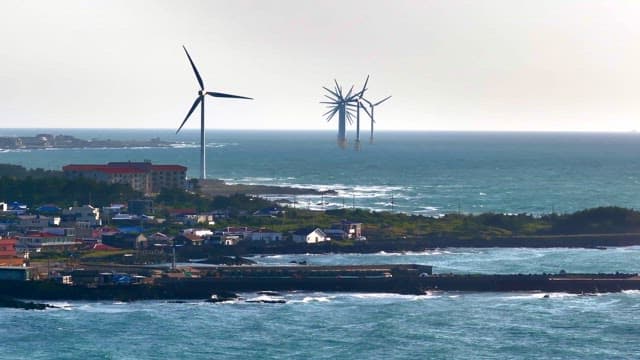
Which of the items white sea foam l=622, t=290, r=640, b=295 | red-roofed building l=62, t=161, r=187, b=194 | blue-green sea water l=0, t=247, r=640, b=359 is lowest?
blue-green sea water l=0, t=247, r=640, b=359

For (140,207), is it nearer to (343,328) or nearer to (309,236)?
(309,236)

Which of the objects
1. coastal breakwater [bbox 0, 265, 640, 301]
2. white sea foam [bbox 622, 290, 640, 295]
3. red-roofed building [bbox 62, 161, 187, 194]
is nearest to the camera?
coastal breakwater [bbox 0, 265, 640, 301]

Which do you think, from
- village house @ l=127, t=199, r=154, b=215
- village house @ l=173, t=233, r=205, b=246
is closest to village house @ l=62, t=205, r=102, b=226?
village house @ l=127, t=199, r=154, b=215

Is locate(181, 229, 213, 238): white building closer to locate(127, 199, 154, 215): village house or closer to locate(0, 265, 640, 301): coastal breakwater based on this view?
locate(127, 199, 154, 215): village house

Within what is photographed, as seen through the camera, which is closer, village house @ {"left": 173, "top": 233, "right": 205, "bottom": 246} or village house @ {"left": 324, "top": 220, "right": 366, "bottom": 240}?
village house @ {"left": 173, "top": 233, "right": 205, "bottom": 246}

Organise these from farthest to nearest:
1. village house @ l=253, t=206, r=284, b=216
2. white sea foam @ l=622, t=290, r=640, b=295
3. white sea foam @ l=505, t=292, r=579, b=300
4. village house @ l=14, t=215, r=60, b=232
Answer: village house @ l=253, t=206, r=284, b=216 < village house @ l=14, t=215, r=60, b=232 < white sea foam @ l=622, t=290, r=640, b=295 < white sea foam @ l=505, t=292, r=579, b=300

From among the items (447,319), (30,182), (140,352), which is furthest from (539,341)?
(30,182)

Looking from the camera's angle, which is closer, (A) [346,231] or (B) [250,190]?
(A) [346,231]

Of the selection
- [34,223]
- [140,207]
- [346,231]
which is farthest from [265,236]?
[140,207]
